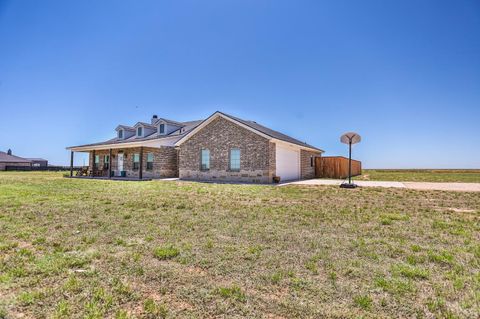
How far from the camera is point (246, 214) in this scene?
6.07 m

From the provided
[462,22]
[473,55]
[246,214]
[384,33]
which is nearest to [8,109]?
[246,214]

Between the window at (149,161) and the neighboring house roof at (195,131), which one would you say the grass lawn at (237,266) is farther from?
the window at (149,161)

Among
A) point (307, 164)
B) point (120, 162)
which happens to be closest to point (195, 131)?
point (120, 162)

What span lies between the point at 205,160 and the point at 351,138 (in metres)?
10.2

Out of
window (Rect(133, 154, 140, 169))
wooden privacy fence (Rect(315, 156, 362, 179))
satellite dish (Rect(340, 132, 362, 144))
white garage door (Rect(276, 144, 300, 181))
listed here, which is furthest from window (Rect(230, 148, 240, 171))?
wooden privacy fence (Rect(315, 156, 362, 179))

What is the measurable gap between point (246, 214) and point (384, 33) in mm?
12454

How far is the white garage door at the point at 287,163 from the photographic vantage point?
1769 cm

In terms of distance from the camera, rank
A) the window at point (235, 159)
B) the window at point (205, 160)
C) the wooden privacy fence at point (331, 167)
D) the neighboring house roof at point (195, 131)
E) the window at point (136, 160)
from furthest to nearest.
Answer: the wooden privacy fence at point (331, 167) → the window at point (136, 160) → the window at point (205, 160) → the window at point (235, 159) → the neighboring house roof at point (195, 131)

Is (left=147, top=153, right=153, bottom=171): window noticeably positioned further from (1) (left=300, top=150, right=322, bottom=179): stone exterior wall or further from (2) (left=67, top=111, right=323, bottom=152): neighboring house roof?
(1) (left=300, top=150, right=322, bottom=179): stone exterior wall

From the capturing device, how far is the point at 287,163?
19.0 m

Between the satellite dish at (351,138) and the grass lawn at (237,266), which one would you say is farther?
the satellite dish at (351,138)

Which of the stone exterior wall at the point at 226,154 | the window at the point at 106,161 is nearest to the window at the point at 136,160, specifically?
the window at the point at 106,161

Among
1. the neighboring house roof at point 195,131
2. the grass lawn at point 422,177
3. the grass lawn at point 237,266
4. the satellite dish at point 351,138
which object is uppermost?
the neighboring house roof at point 195,131

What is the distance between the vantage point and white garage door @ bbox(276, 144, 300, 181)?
1769cm
